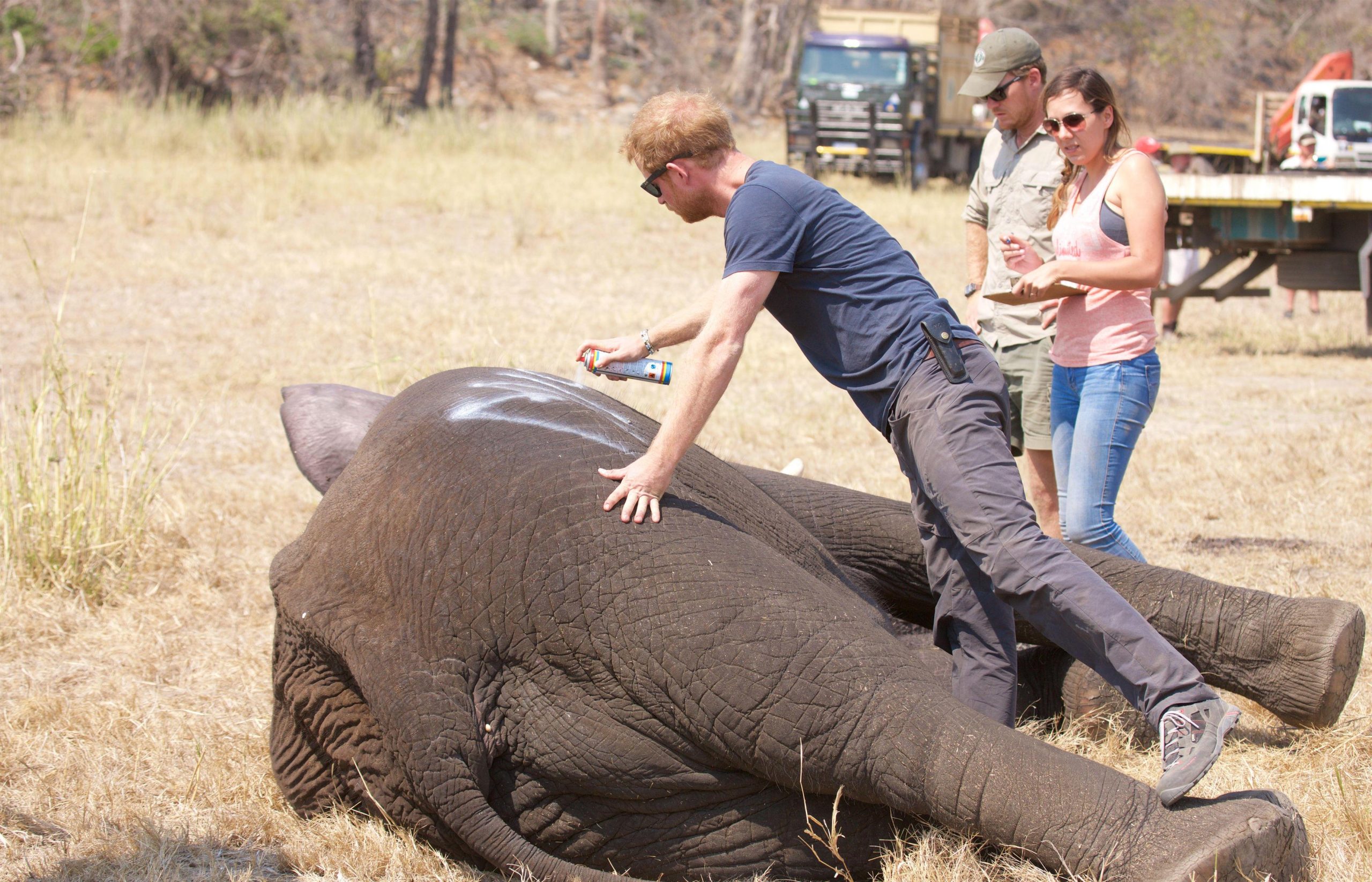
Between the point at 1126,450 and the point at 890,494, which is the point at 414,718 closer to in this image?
the point at 1126,450

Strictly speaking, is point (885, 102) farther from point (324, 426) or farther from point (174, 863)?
point (174, 863)

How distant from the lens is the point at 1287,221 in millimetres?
9859

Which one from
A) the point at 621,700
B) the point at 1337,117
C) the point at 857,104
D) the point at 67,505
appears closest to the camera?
the point at 621,700

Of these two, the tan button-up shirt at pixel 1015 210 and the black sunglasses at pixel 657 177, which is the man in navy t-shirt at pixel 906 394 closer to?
the black sunglasses at pixel 657 177

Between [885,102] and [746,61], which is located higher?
[746,61]

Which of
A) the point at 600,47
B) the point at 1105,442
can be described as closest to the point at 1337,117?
the point at 1105,442

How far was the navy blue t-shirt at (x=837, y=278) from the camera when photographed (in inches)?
107

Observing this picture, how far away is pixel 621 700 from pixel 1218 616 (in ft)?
4.95

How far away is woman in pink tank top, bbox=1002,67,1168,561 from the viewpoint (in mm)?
3551

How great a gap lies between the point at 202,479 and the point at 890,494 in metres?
3.25

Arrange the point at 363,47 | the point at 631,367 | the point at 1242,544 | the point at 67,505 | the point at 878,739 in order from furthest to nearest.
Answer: the point at 363,47 → the point at 1242,544 → the point at 67,505 → the point at 631,367 → the point at 878,739

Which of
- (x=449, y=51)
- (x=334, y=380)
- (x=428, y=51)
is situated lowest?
(x=334, y=380)

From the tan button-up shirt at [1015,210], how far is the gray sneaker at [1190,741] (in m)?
2.00

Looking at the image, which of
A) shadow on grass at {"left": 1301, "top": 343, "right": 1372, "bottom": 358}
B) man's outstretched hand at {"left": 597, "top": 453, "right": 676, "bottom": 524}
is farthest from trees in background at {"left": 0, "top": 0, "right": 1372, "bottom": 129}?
man's outstretched hand at {"left": 597, "top": 453, "right": 676, "bottom": 524}
